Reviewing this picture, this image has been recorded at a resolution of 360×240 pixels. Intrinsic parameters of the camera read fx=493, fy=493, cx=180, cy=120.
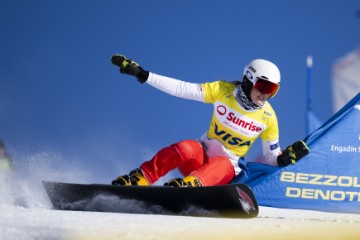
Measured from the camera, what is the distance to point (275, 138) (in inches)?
201

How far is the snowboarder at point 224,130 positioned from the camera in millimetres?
4633

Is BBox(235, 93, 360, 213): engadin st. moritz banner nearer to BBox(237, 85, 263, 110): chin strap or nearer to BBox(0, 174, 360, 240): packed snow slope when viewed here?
BBox(237, 85, 263, 110): chin strap

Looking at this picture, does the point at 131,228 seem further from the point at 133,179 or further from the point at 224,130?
the point at 224,130

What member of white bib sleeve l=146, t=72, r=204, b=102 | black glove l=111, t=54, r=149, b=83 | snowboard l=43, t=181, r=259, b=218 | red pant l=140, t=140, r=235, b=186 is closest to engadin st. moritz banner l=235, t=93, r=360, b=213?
red pant l=140, t=140, r=235, b=186

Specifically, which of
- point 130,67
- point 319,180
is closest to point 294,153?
point 319,180

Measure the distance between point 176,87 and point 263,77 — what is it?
837 millimetres

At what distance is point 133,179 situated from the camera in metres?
4.48

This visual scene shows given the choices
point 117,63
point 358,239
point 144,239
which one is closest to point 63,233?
point 144,239

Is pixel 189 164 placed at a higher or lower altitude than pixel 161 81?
lower

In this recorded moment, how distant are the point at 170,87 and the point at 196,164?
798 mm

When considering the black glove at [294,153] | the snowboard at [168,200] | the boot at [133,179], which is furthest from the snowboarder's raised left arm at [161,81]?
the snowboard at [168,200]

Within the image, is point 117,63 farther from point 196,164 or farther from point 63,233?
point 63,233

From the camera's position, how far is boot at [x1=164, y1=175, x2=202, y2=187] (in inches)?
168

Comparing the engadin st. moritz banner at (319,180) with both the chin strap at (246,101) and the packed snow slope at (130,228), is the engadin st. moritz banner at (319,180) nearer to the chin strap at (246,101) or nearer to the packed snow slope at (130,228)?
the chin strap at (246,101)
